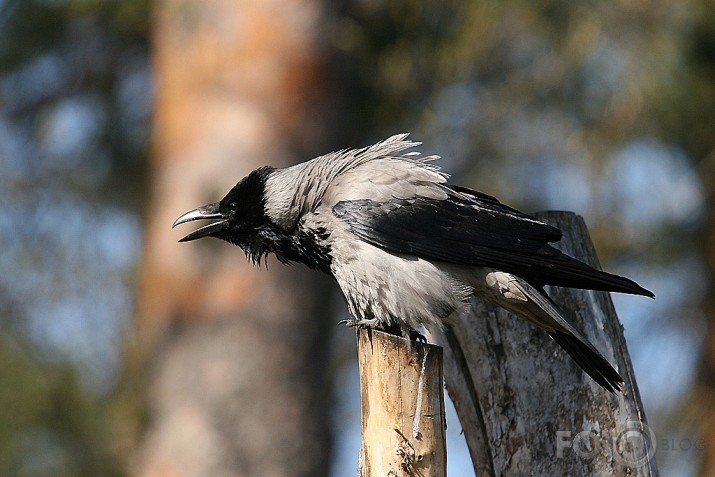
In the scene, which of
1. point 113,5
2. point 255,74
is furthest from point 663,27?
point 113,5

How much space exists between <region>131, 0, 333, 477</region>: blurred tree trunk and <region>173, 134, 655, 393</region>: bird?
346cm

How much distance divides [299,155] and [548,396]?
452 cm

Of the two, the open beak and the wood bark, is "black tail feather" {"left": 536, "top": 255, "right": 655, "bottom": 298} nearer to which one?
the wood bark

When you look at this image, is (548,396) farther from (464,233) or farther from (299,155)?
(299,155)

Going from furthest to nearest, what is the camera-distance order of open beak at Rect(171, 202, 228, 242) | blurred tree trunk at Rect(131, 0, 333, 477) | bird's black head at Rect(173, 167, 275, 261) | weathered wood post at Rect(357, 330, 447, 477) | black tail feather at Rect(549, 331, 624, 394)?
blurred tree trunk at Rect(131, 0, 333, 477) < open beak at Rect(171, 202, 228, 242) < bird's black head at Rect(173, 167, 275, 261) < black tail feather at Rect(549, 331, 624, 394) < weathered wood post at Rect(357, 330, 447, 477)

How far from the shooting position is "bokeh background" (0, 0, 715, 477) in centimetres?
782

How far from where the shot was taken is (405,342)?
3.64 meters

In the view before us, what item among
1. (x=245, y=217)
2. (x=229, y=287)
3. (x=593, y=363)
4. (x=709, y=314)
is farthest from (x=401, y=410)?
(x=709, y=314)

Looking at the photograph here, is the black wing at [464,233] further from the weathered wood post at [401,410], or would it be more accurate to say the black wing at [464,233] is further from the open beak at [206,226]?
the open beak at [206,226]

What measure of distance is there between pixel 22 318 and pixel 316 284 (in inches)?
134

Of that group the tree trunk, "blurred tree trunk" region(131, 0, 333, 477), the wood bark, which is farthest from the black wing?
the tree trunk

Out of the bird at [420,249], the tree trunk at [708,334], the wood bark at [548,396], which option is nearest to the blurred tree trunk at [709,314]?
the tree trunk at [708,334]

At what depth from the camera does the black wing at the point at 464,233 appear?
407 cm

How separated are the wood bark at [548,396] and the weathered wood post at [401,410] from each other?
0.72m
